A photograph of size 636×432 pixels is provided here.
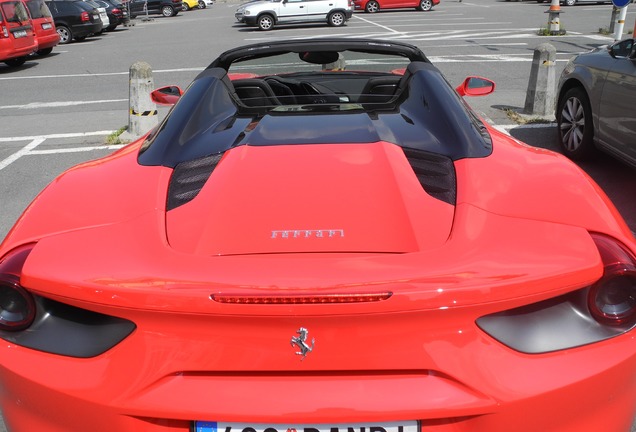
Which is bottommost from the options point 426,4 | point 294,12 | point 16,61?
point 426,4

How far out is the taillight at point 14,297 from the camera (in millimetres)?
1689

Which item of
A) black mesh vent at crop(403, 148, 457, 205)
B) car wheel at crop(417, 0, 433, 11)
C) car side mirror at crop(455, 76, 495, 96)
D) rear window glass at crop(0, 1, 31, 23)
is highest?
black mesh vent at crop(403, 148, 457, 205)

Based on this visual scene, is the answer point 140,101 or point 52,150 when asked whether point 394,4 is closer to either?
point 140,101

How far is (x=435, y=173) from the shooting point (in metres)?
2.10

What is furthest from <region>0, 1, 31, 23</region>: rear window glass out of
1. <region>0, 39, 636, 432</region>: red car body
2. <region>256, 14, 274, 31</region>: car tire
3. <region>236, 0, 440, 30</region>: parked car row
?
<region>0, 39, 636, 432</region>: red car body

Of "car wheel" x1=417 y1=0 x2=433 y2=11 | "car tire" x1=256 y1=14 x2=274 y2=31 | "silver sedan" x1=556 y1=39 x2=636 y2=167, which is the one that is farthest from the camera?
"car wheel" x1=417 y1=0 x2=433 y2=11

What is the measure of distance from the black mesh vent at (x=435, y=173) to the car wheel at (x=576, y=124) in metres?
4.32

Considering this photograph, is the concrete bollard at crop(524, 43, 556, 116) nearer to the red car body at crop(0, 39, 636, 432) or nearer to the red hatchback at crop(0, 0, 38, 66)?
the red car body at crop(0, 39, 636, 432)

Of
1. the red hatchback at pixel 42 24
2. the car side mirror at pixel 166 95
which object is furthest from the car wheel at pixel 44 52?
the car side mirror at pixel 166 95

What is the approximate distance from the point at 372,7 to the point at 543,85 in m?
23.6

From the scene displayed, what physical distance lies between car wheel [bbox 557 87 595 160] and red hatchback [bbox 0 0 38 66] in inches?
528

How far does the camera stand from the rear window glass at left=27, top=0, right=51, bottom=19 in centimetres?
1780

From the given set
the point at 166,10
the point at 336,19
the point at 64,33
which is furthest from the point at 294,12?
the point at 166,10

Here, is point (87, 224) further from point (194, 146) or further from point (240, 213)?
point (194, 146)
